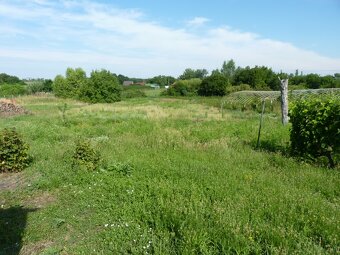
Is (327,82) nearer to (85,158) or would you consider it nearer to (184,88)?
(184,88)

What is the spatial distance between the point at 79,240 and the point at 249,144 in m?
7.07

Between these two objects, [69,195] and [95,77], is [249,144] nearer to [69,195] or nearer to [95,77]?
[69,195]

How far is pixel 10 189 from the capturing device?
21.2 feet

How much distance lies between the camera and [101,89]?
156 feet

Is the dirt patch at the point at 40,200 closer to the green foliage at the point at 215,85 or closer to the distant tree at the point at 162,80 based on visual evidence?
the green foliage at the point at 215,85

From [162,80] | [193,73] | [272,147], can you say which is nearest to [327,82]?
[272,147]

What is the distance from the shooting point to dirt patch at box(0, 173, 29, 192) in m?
6.61

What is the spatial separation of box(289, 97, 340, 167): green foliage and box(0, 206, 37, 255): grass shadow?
21.2 ft

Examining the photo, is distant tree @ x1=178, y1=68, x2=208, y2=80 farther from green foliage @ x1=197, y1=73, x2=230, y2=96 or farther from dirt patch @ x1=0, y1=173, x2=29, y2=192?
dirt patch @ x1=0, y1=173, x2=29, y2=192

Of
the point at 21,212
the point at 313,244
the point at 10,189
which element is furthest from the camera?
the point at 10,189

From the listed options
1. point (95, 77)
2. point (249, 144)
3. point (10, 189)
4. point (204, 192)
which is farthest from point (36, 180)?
point (95, 77)

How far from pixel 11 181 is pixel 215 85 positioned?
5112 centimetres

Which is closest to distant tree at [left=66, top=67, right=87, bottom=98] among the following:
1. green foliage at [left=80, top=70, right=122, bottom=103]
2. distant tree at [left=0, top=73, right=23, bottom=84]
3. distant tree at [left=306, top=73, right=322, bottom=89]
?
green foliage at [left=80, top=70, right=122, bottom=103]

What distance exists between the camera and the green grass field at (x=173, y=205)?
382cm
